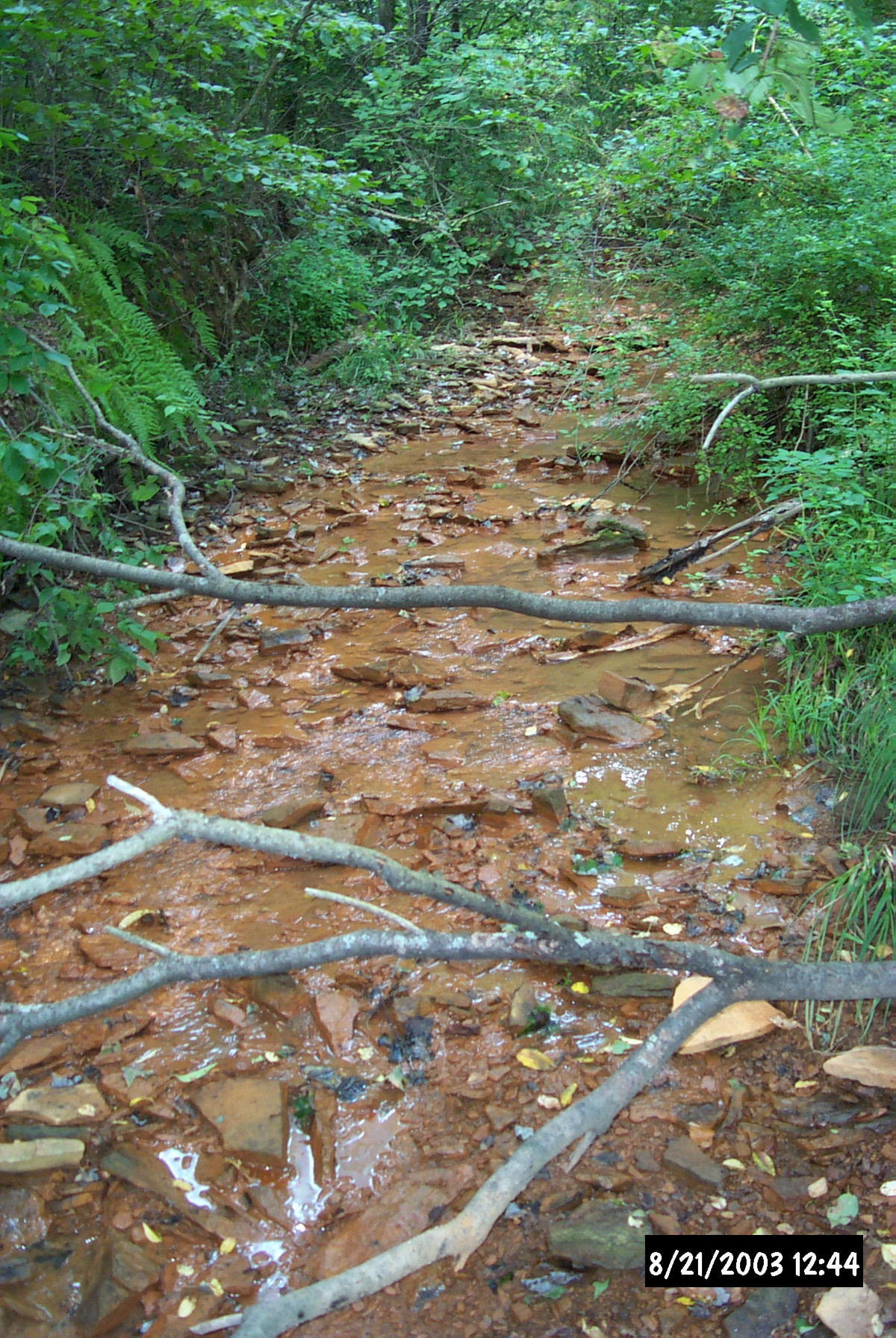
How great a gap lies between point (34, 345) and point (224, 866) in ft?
5.44

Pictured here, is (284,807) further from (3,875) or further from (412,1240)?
(412,1240)

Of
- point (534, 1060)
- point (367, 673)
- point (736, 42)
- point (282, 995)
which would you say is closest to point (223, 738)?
point (367, 673)

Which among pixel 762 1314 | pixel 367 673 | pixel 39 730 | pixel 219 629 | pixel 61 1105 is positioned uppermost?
Result: pixel 219 629

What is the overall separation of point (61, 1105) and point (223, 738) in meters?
1.45

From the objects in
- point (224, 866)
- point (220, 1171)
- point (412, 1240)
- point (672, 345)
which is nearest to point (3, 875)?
point (224, 866)

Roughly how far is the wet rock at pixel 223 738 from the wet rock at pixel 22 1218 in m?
1.60

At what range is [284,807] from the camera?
2990mm

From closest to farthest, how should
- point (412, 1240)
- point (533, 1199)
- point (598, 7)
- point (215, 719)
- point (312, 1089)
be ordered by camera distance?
point (412, 1240)
point (533, 1199)
point (312, 1089)
point (215, 719)
point (598, 7)

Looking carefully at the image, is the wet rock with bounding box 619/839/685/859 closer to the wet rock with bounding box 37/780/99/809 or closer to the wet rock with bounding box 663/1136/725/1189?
the wet rock with bounding box 663/1136/725/1189

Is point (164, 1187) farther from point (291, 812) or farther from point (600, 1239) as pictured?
point (291, 812)

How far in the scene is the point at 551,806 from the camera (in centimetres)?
293

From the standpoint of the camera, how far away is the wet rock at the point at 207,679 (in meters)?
3.87

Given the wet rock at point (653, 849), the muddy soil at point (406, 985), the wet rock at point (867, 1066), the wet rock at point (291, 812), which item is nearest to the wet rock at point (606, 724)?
the muddy soil at point (406, 985)

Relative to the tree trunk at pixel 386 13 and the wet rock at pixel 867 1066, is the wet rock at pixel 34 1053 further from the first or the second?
the tree trunk at pixel 386 13
